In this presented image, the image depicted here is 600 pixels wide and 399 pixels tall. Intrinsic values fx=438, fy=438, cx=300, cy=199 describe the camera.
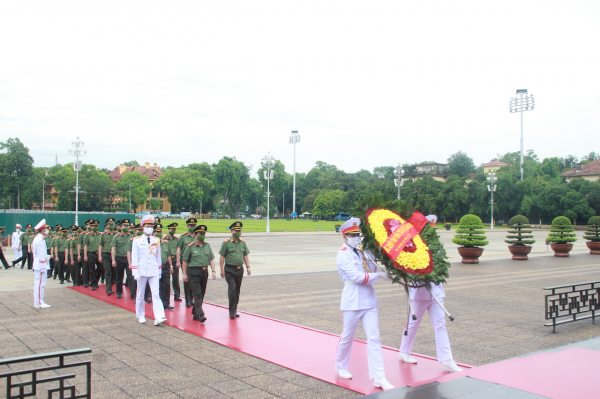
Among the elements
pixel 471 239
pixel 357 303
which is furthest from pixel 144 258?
pixel 471 239

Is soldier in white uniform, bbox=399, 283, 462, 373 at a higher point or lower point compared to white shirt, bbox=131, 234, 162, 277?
lower

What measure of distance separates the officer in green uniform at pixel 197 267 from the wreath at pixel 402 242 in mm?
4056

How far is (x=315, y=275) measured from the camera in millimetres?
15547

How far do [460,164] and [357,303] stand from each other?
319 ft

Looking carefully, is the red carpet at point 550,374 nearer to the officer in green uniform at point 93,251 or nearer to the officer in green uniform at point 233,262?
the officer in green uniform at point 233,262

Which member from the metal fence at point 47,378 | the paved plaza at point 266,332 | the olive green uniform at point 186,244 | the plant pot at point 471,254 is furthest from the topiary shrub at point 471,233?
the metal fence at point 47,378

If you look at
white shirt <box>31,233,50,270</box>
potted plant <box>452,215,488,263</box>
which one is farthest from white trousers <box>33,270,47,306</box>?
potted plant <box>452,215,488,263</box>

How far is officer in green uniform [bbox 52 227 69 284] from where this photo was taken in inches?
546

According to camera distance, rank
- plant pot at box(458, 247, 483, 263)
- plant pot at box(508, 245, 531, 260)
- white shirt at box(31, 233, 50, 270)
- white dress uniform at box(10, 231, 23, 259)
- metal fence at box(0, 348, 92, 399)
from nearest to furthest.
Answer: metal fence at box(0, 348, 92, 399) < white shirt at box(31, 233, 50, 270) < white dress uniform at box(10, 231, 23, 259) < plant pot at box(458, 247, 483, 263) < plant pot at box(508, 245, 531, 260)

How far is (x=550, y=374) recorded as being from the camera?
16.9ft

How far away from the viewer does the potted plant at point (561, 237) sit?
22719 millimetres

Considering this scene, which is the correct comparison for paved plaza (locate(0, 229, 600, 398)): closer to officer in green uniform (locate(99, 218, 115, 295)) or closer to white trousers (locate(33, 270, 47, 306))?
white trousers (locate(33, 270, 47, 306))

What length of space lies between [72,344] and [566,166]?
113 m

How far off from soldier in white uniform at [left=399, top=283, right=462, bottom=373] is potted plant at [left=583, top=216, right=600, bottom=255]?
2342cm
